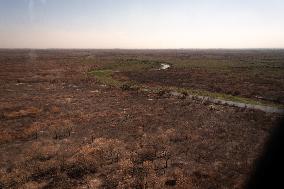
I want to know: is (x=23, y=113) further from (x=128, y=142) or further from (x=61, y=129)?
(x=128, y=142)

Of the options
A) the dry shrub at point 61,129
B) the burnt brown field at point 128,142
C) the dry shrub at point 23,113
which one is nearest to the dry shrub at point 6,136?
the burnt brown field at point 128,142

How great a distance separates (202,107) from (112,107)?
26.5 feet

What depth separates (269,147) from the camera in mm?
15273

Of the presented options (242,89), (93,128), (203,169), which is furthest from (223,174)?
(242,89)

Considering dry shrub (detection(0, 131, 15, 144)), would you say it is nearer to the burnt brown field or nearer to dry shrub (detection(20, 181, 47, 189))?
the burnt brown field

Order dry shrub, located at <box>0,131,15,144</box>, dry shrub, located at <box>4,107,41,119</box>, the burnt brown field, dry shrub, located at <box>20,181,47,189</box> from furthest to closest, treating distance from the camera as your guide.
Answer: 1. dry shrub, located at <box>4,107,41,119</box>
2. dry shrub, located at <box>0,131,15,144</box>
3. the burnt brown field
4. dry shrub, located at <box>20,181,47,189</box>

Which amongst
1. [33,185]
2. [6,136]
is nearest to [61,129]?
[6,136]

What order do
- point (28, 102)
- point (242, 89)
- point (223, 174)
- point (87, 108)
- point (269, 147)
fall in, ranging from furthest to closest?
point (242, 89) < point (28, 102) < point (87, 108) < point (269, 147) < point (223, 174)

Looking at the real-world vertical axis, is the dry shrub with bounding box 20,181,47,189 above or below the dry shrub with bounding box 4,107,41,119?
above

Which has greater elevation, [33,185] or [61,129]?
[33,185]

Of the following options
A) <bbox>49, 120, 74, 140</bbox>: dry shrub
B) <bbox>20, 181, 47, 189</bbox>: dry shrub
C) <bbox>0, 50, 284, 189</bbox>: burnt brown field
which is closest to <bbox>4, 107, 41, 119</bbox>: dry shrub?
<bbox>0, 50, 284, 189</bbox>: burnt brown field

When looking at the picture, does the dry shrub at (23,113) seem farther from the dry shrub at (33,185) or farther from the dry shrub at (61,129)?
the dry shrub at (33,185)

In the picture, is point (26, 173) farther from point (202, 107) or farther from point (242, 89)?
point (242, 89)

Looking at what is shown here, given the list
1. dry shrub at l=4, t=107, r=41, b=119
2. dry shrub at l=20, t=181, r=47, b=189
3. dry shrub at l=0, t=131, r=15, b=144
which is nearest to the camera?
dry shrub at l=20, t=181, r=47, b=189
